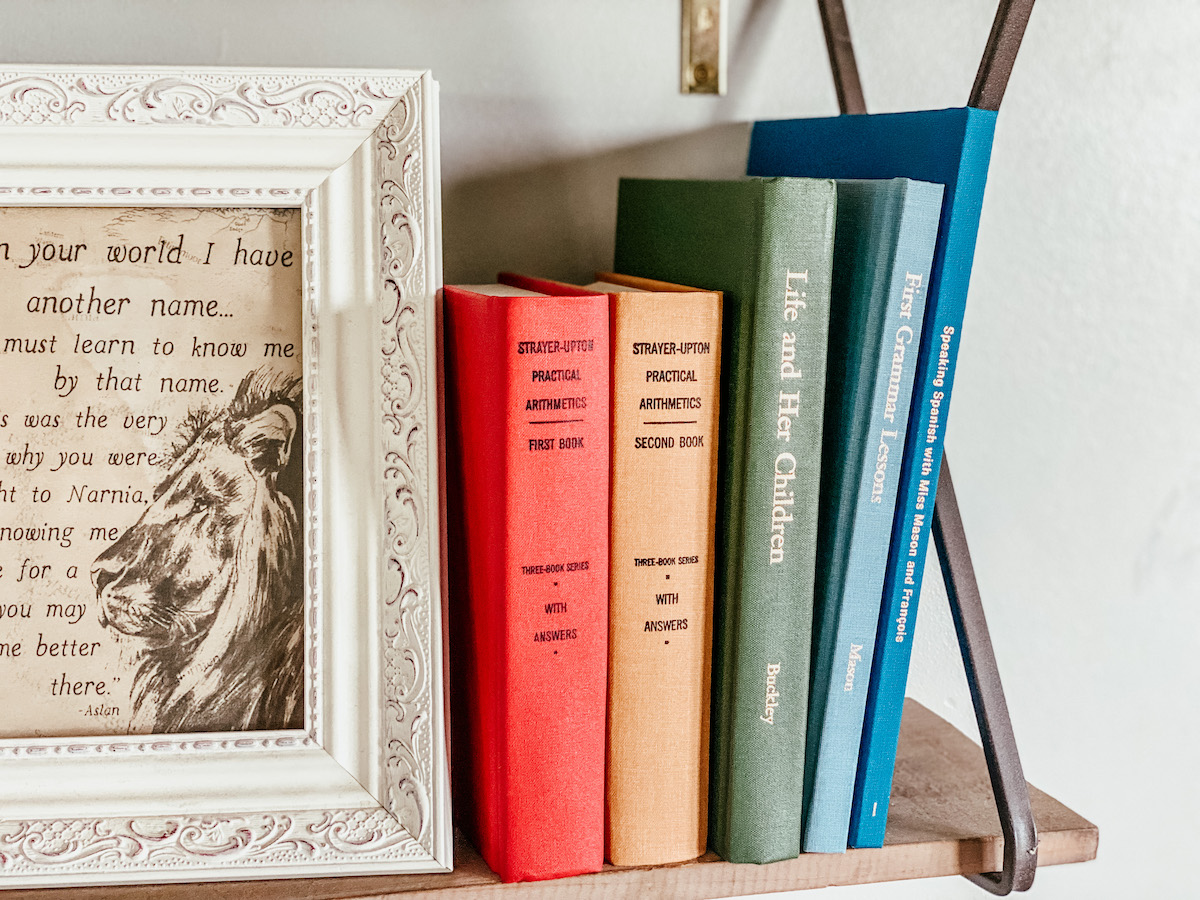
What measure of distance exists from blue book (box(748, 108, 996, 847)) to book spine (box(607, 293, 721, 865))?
0.09m

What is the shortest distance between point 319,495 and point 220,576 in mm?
61

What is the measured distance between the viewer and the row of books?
0.42 meters

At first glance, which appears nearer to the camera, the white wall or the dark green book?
the dark green book

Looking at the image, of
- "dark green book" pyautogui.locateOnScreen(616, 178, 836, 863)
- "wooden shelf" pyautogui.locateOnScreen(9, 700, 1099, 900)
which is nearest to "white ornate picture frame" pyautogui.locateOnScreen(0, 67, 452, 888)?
"wooden shelf" pyautogui.locateOnScreen(9, 700, 1099, 900)

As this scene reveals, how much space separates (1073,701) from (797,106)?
0.50 meters

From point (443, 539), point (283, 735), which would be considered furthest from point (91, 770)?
point (443, 539)

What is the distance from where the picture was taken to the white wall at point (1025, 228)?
0.59 meters

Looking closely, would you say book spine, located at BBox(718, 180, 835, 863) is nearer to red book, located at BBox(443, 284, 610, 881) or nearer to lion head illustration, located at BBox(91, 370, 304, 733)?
red book, located at BBox(443, 284, 610, 881)

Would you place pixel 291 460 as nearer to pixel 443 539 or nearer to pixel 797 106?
pixel 443 539

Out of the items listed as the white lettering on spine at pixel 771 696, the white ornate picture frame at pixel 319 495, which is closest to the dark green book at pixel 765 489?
the white lettering on spine at pixel 771 696

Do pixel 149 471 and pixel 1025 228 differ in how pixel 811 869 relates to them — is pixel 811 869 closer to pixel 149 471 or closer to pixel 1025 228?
pixel 149 471

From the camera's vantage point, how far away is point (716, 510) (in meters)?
0.45

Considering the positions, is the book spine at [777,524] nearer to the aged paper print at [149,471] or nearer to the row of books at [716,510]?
the row of books at [716,510]

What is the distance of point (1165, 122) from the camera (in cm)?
71
